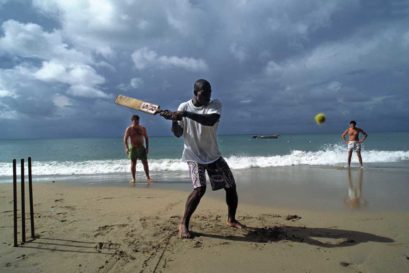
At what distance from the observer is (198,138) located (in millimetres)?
3701

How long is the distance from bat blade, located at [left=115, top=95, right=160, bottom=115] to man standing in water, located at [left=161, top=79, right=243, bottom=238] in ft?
0.54

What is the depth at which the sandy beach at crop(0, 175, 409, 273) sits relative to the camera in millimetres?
2916

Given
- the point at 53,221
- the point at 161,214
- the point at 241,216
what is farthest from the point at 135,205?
the point at 241,216

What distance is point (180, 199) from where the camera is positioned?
611 cm

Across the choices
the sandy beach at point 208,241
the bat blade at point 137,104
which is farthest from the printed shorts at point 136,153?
the bat blade at point 137,104

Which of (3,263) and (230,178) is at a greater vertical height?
(230,178)

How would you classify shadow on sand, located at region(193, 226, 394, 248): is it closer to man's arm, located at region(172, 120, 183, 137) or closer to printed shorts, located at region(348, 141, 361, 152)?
man's arm, located at region(172, 120, 183, 137)

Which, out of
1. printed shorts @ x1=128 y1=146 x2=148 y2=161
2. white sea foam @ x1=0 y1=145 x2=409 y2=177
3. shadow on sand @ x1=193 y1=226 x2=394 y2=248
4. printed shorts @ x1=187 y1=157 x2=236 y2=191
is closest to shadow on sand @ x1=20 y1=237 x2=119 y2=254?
shadow on sand @ x1=193 y1=226 x2=394 y2=248

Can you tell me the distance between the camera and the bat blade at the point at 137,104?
3.74 meters

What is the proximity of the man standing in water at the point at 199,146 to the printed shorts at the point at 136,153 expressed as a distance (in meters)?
5.24

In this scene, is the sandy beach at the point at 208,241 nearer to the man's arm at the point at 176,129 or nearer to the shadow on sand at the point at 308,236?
the shadow on sand at the point at 308,236

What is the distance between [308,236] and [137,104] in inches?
110

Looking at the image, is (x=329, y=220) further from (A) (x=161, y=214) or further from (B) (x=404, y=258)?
(A) (x=161, y=214)

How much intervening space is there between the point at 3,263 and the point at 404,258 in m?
4.04
